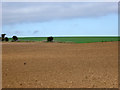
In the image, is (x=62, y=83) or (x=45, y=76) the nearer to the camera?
(x=62, y=83)

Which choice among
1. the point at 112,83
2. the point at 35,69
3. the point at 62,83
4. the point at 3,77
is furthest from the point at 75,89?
the point at 35,69

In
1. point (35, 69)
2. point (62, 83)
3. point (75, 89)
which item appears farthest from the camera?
point (35, 69)

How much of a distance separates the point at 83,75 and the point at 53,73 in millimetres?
1773

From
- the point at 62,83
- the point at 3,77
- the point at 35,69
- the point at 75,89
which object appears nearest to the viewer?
the point at 75,89

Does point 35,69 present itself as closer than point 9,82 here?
No

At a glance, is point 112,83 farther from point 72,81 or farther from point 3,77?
point 3,77

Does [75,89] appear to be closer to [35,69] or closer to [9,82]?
[9,82]

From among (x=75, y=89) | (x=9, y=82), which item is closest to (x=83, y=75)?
(x=75, y=89)

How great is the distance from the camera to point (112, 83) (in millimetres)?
12211

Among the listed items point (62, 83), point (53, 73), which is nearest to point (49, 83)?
point (62, 83)

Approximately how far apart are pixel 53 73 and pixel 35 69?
2025 millimetres

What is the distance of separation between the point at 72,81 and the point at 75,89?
1.48m

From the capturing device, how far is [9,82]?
1259cm

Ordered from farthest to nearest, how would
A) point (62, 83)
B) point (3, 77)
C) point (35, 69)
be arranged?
point (35, 69) → point (3, 77) → point (62, 83)
